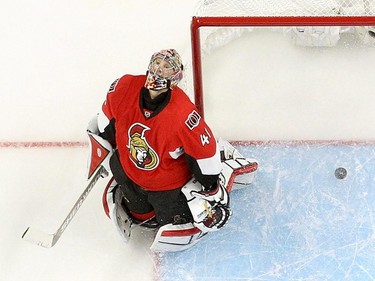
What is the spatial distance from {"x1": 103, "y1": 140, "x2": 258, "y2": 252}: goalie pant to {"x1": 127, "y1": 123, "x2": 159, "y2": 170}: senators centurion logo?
0.17 metres

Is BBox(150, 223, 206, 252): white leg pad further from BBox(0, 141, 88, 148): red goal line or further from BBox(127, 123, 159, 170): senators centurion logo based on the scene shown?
BBox(0, 141, 88, 148): red goal line

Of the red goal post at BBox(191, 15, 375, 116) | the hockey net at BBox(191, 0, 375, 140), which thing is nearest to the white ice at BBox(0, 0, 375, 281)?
the hockey net at BBox(191, 0, 375, 140)

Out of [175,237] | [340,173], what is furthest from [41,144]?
[340,173]

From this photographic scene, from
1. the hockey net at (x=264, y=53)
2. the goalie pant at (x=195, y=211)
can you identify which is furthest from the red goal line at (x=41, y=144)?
the hockey net at (x=264, y=53)

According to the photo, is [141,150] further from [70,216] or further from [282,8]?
[282,8]

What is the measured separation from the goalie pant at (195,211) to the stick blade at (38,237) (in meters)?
0.20

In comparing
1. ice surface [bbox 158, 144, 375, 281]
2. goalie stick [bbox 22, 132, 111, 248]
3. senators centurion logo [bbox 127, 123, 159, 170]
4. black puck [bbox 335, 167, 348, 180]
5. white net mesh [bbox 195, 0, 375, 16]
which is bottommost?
ice surface [bbox 158, 144, 375, 281]

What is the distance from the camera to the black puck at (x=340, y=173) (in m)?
2.61

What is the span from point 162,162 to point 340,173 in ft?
2.45

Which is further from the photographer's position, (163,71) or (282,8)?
(282,8)

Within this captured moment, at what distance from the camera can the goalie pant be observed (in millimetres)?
2303

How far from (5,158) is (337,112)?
1.23 metres

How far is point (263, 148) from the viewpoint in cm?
273

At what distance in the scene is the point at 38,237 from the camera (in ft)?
7.74
